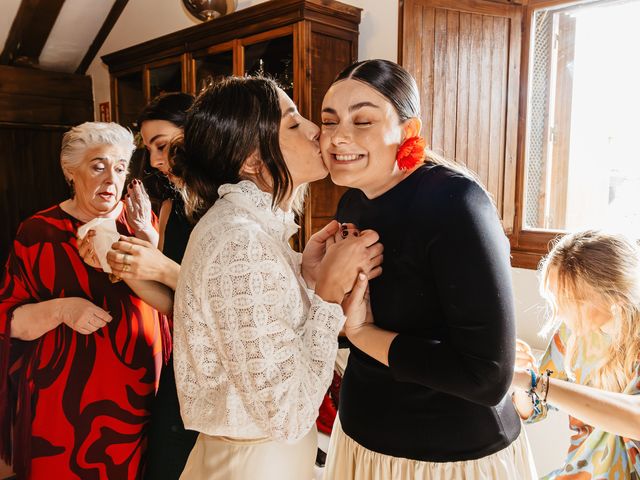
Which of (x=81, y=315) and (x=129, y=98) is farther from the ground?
(x=129, y=98)

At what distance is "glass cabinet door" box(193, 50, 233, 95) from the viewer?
288 centimetres

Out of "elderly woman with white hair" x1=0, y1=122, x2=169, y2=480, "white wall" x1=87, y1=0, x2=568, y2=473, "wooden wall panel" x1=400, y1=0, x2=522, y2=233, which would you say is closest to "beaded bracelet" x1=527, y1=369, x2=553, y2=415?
"white wall" x1=87, y1=0, x2=568, y2=473

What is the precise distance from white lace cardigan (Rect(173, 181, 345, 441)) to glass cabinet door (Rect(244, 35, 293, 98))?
5.45ft

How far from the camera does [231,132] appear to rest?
108 cm

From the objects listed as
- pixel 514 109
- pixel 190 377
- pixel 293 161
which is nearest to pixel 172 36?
pixel 514 109

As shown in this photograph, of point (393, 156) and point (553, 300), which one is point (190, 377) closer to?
point (393, 156)

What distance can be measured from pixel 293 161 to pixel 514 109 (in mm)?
1730

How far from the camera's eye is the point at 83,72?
4.80 meters

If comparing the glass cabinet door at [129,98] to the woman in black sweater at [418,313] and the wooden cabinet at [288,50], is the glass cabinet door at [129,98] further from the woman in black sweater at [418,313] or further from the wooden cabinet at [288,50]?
the woman in black sweater at [418,313]

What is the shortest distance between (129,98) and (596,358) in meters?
3.52

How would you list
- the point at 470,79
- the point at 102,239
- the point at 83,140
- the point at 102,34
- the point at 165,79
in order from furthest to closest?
the point at 102,34 → the point at 165,79 → the point at 470,79 → the point at 83,140 → the point at 102,239

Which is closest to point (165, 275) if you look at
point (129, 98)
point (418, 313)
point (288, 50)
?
point (418, 313)

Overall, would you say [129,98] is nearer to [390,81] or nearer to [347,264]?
[390,81]

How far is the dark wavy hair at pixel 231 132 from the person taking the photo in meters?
1.08
